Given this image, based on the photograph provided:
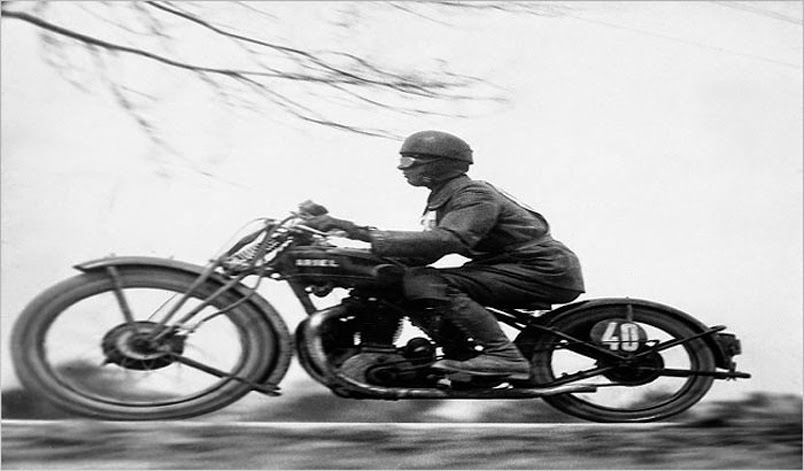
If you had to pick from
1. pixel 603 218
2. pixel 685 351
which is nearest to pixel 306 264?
pixel 603 218

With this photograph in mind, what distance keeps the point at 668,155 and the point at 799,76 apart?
0.44 meters

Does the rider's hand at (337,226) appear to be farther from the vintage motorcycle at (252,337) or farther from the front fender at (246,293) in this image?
the front fender at (246,293)

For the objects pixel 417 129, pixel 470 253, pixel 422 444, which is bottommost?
pixel 422 444

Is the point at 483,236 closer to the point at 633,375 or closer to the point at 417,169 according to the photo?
the point at 417,169

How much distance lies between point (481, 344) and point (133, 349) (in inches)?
29.1

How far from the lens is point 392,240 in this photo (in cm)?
175

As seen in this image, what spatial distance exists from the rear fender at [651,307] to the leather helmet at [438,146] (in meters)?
0.40

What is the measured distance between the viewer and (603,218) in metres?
1.93

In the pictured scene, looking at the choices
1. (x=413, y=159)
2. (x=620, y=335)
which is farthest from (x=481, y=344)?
(x=413, y=159)

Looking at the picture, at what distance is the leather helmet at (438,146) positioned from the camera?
181 centimetres

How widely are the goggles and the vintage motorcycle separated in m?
0.21

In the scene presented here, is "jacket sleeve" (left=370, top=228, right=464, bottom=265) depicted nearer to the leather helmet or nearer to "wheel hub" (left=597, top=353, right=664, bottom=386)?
the leather helmet

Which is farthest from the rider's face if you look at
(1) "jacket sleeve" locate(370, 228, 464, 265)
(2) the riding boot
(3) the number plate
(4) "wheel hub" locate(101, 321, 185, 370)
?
(4) "wheel hub" locate(101, 321, 185, 370)

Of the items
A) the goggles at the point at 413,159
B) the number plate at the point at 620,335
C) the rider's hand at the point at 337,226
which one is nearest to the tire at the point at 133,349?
the rider's hand at the point at 337,226
